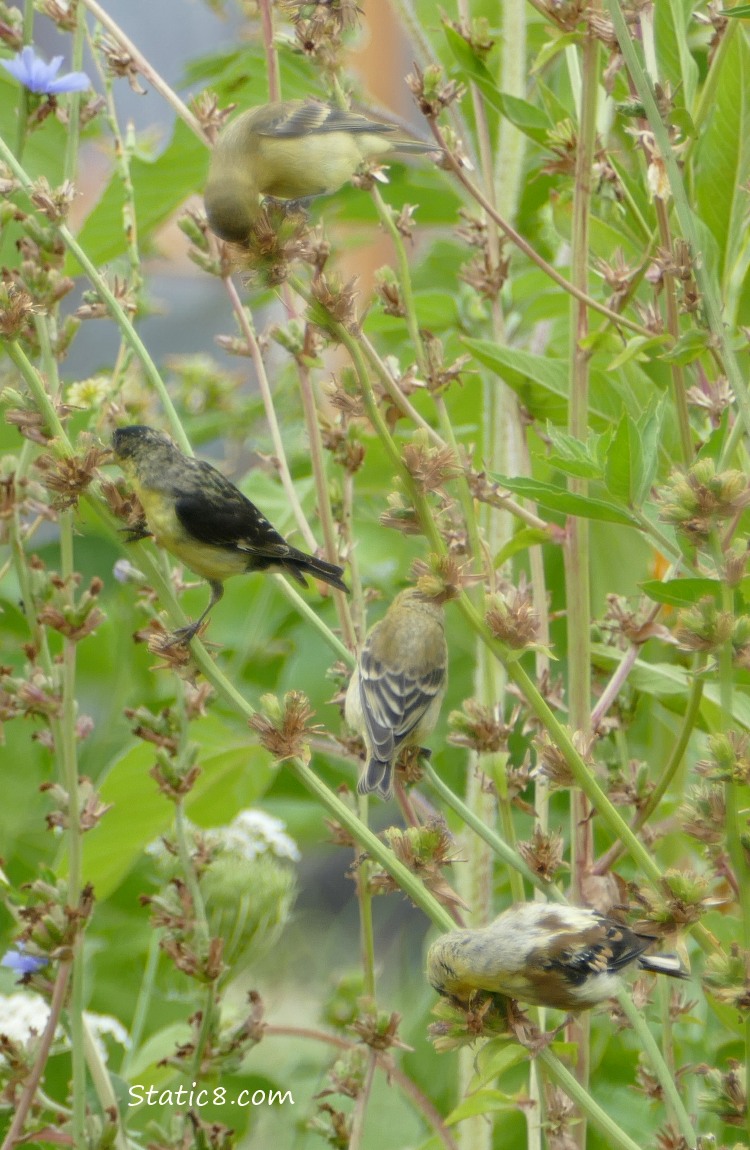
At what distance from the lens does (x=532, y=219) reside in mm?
2141

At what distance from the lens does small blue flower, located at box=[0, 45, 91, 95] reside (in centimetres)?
124

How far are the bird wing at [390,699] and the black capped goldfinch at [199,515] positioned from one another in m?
0.16

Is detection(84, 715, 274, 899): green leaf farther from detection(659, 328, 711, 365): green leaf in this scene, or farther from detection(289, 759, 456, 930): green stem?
detection(659, 328, 711, 365): green leaf

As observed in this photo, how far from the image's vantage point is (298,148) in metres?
1.56

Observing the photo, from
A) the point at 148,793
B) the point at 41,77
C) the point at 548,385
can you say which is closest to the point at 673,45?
the point at 548,385

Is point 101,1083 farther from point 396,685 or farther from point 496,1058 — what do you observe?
point 396,685

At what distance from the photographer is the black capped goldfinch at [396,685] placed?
4.34 ft

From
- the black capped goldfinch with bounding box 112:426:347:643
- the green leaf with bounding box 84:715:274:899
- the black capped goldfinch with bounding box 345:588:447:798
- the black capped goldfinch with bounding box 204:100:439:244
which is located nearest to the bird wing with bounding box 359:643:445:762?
the black capped goldfinch with bounding box 345:588:447:798

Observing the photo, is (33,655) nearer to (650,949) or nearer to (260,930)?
(260,930)

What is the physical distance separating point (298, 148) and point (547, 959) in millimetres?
985

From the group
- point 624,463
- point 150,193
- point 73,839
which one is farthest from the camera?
point 150,193

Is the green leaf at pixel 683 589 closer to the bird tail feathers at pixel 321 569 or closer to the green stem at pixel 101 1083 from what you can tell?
the bird tail feathers at pixel 321 569

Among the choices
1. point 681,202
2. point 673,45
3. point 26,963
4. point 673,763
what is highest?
point 673,45

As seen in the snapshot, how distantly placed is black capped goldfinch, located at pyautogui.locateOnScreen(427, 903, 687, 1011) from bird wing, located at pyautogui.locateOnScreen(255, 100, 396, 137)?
856 millimetres
